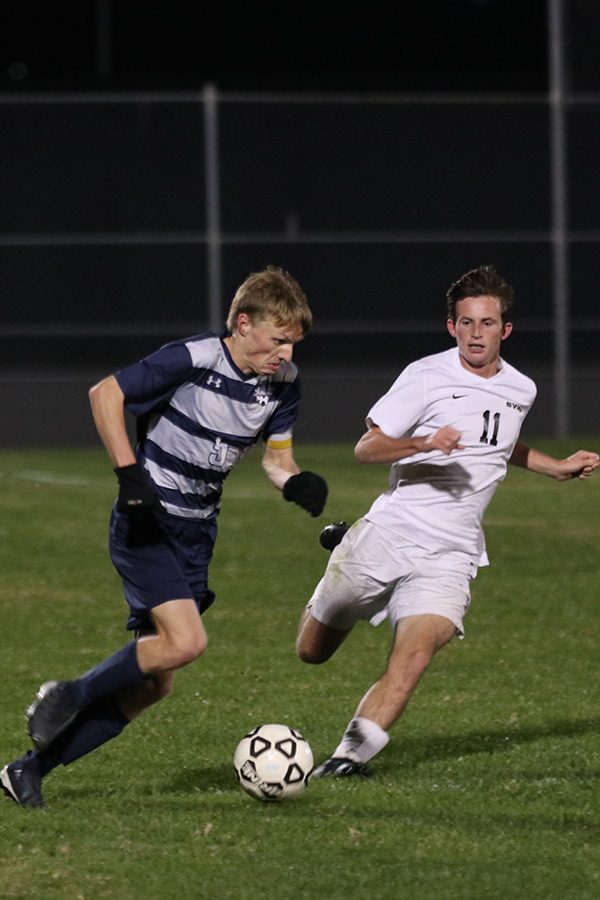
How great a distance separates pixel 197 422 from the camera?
18.3 feet

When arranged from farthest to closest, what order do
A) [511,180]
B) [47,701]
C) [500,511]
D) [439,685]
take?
[511,180] → [500,511] → [439,685] → [47,701]

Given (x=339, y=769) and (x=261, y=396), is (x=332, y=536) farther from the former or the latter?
(x=339, y=769)

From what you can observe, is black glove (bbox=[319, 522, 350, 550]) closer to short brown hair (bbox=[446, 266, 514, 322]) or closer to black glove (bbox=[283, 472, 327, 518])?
black glove (bbox=[283, 472, 327, 518])

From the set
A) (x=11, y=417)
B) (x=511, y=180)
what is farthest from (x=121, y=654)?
(x=511, y=180)

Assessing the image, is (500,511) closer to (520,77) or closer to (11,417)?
(11,417)

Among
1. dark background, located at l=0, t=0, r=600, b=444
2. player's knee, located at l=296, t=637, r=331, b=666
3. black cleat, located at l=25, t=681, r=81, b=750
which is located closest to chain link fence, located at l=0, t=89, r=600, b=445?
dark background, located at l=0, t=0, r=600, b=444

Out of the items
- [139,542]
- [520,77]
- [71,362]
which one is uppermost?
[520,77]

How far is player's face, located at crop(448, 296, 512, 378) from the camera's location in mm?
5926

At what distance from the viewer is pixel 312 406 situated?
827 inches

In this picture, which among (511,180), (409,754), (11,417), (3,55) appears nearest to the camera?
(409,754)

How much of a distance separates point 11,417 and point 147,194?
13.1 m

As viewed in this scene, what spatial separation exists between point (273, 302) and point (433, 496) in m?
0.96

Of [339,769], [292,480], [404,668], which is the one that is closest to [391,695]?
[404,668]

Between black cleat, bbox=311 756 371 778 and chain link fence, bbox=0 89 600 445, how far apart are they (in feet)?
71.6
